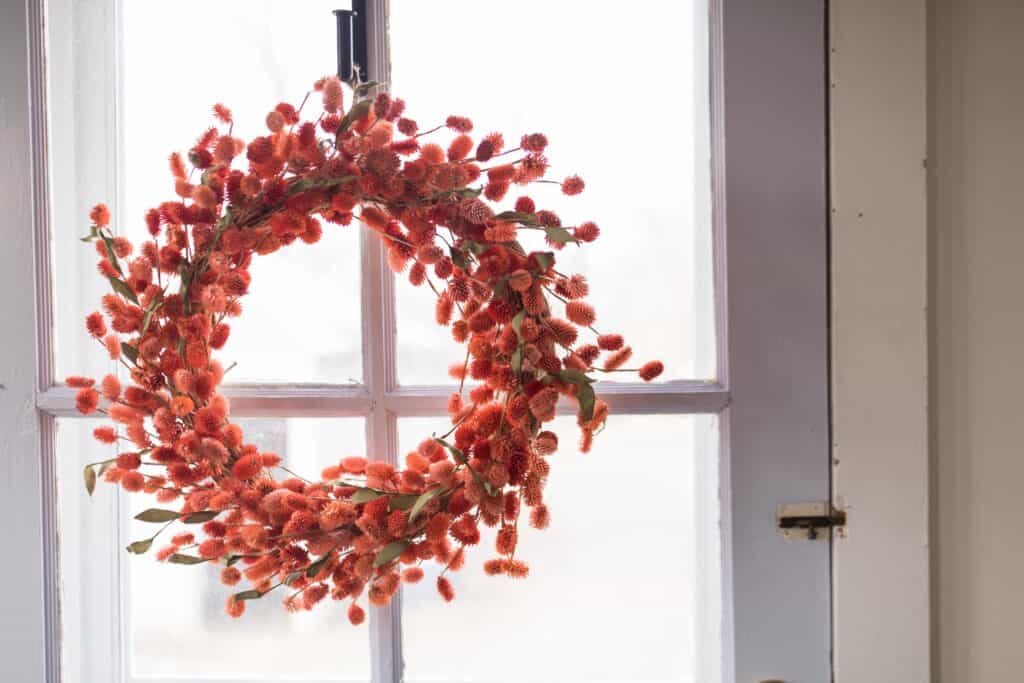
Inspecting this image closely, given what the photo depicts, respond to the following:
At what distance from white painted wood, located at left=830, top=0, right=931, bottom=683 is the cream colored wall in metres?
0.04

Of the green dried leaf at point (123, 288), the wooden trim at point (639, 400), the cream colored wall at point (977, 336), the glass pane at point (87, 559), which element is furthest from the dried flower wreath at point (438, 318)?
the cream colored wall at point (977, 336)

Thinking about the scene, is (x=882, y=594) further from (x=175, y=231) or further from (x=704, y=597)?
(x=175, y=231)

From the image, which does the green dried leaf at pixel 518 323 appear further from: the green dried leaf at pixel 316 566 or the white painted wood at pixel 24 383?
the white painted wood at pixel 24 383

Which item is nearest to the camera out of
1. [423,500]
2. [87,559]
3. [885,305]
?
[423,500]

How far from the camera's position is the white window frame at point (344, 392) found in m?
0.73

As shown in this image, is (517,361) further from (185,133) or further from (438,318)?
(185,133)

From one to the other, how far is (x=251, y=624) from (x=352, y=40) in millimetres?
772

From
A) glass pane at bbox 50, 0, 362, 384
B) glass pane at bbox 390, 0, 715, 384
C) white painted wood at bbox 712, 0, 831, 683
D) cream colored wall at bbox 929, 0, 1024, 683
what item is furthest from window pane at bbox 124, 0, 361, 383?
cream colored wall at bbox 929, 0, 1024, 683

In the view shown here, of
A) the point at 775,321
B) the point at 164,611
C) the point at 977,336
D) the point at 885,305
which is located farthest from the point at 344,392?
the point at 977,336

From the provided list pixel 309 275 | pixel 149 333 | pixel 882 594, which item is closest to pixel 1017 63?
pixel 882 594

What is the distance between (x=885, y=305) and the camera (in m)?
0.72

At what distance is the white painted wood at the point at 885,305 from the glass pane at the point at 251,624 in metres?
0.62

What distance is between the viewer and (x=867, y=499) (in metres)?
0.73

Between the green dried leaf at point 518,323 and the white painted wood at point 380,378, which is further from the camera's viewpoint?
the white painted wood at point 380,378
